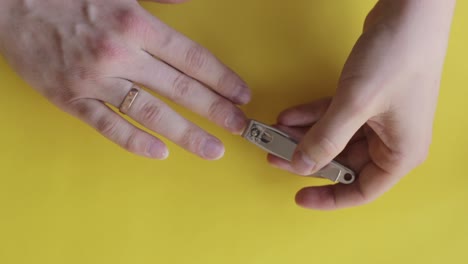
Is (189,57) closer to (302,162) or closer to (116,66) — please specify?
(116,66)

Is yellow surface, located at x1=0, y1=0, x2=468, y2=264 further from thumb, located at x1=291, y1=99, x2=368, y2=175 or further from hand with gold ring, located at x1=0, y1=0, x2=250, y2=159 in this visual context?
thumb, located at x1=291, y1=99, x2=368, y2=175

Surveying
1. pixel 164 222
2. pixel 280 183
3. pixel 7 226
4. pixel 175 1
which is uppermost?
pixel 175 1

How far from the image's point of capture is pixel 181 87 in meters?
0.92

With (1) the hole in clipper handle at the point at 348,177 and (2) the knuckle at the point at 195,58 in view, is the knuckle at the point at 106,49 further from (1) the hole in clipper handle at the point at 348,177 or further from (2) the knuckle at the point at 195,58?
(1) the hole in clipper handle at the point at 348,177

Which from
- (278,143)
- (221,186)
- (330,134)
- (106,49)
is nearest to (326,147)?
(330,134)

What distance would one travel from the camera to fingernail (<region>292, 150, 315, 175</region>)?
829mm

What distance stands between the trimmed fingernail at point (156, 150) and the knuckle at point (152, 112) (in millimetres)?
38

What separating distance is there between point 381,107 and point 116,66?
42 centimetres

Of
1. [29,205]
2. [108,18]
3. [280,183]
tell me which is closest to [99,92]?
[108,18]

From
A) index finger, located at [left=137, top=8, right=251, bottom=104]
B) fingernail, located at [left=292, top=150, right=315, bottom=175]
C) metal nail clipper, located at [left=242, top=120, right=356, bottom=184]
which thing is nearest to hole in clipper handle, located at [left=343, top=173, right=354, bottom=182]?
metal nail clipper, located at [left=242, top=120, right=356, bottom=184]

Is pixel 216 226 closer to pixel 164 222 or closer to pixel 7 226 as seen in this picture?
pixel 164 222

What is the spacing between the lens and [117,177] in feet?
3.24

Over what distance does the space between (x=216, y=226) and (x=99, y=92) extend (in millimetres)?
318

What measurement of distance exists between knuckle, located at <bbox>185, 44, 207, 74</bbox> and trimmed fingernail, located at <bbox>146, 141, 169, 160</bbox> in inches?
5.3
